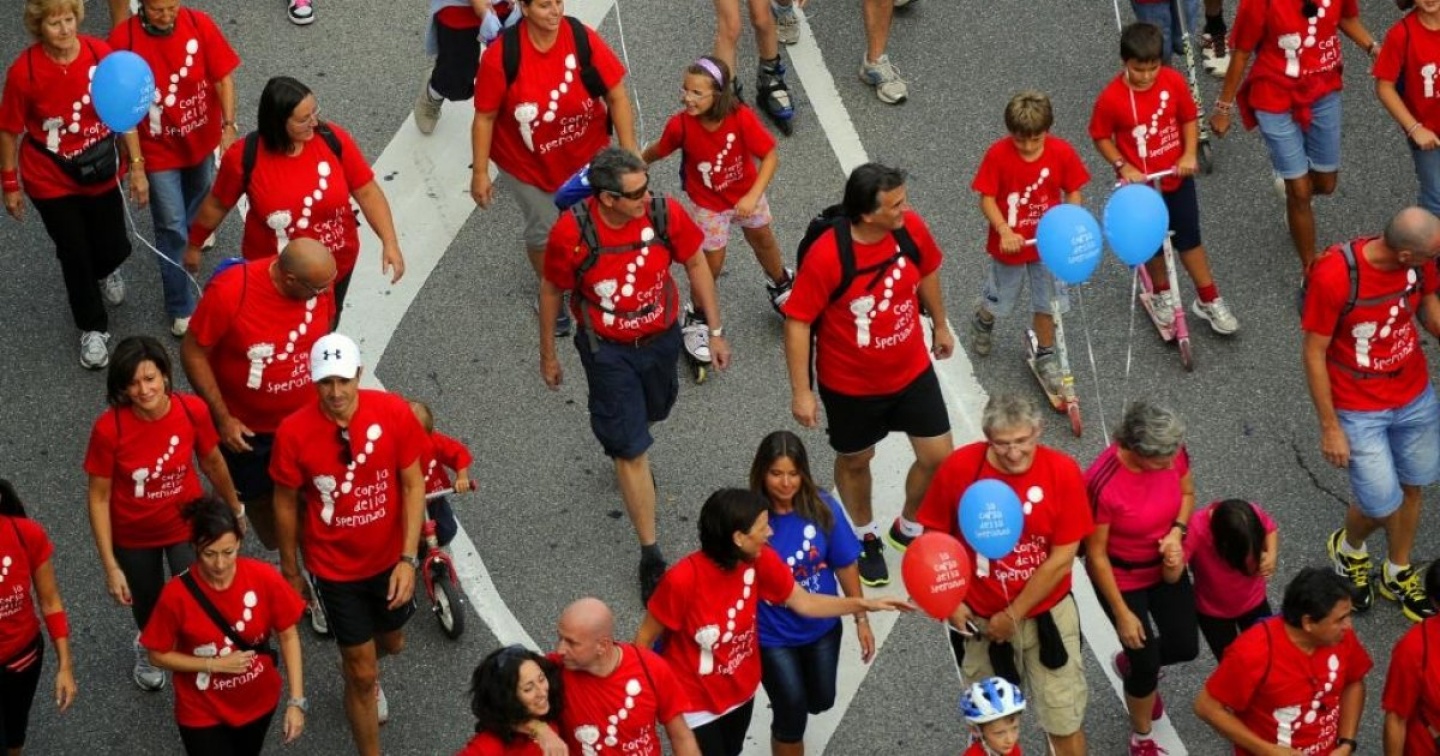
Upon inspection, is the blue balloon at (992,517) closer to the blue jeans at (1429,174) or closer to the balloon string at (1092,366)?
the balloon string at (1092,366)

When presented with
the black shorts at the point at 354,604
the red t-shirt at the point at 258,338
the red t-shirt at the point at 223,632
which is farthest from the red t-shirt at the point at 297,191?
the red t-shirt at the point at 223,632

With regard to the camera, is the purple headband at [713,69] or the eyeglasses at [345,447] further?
the purple headband at [713,69]

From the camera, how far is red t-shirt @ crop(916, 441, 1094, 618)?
9.71 metres

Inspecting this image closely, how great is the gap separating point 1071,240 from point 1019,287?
1089 millimetres

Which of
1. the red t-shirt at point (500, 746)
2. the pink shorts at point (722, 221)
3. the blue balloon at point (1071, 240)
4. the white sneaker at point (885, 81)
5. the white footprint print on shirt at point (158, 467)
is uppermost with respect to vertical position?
the white footprint print on shirt at point (158, 467)

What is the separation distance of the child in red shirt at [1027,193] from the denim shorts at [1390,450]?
1704mm

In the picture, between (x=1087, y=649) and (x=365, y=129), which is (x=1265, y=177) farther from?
(x=365, y=129)

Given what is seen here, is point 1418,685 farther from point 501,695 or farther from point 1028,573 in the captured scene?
point 501,695

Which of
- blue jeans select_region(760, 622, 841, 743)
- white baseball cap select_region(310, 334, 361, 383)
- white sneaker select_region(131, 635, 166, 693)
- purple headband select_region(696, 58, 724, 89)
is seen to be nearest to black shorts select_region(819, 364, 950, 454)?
blue jeans select_region(760, 622, 841, 743)

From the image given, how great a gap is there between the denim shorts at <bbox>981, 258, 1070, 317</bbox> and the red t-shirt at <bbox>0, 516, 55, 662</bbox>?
15.7 feet

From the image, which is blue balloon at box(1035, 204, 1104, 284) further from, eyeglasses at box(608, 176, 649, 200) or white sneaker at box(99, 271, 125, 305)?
white sneaker at box(99, 271, 125, 305)

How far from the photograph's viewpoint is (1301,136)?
12852mm

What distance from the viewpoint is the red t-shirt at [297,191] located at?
11.4 metres

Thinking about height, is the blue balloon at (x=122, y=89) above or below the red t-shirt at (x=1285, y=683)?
above
